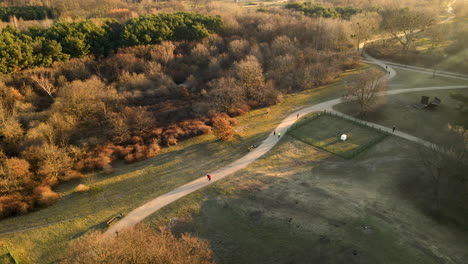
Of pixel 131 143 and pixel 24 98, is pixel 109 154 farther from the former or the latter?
pixel 24 98

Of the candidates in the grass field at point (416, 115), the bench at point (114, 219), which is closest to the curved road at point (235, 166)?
the bench at point (114, 219)

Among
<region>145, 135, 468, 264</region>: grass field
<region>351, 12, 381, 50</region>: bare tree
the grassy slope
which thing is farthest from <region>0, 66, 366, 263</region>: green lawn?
<region>351, 12, 381, 50</region>: bare tree

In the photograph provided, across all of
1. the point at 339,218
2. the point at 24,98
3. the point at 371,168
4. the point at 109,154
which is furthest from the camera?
the point at 24,98

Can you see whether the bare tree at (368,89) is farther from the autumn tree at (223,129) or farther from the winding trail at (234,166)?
the autumn tree at (223,129)

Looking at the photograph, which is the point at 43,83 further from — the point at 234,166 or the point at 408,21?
the point at 408,21

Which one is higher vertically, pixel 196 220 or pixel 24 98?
pixel 24 98

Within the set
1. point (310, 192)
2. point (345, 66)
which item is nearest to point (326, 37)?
point (345, 66)

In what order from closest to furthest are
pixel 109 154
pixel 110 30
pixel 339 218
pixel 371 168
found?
1. pixel 339 218
2. pixel 371 168
3. pixel 109 154
4. pixel 110 30
